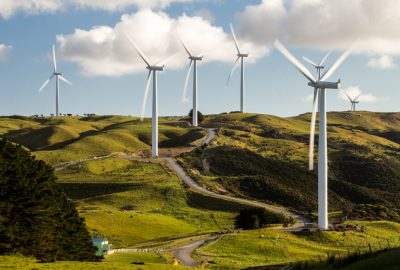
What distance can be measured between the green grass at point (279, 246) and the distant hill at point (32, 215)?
18.7m

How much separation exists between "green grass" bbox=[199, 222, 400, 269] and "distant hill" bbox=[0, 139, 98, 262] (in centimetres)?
1868

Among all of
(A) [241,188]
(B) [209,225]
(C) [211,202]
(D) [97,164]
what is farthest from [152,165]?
(B) [209,225]

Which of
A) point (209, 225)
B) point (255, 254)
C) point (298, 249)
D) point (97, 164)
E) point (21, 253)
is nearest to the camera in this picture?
point (21, 253)

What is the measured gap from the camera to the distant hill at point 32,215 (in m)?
52.3

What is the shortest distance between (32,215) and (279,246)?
43.3 metres

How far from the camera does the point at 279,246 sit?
85.7 meters

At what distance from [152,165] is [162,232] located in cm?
6998

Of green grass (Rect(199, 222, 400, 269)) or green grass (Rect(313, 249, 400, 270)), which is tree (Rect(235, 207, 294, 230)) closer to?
green grass (Rect(199, 222, 400, 269))

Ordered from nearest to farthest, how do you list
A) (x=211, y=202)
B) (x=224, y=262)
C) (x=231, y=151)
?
(x=224, y=262), (x=211, y=202), (x=231, y=151)

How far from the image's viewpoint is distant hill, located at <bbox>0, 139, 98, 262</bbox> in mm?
52344

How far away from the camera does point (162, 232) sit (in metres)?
106

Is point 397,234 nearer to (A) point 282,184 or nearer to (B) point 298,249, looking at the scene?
(B) point 298,249

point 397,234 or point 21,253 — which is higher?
point 21,253

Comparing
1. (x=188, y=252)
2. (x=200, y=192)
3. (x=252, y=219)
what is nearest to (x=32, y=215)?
(x=188, y=252)
